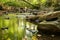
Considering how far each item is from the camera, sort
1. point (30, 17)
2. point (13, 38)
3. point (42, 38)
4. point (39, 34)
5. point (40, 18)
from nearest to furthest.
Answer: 1. point (13, 38)
2. point (42, 38)
3. point (39, 34)
4. point (40, 18)
5. point (30, 17)

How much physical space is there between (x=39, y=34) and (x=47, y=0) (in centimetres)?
1500

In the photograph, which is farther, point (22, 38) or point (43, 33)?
point (43, 33)

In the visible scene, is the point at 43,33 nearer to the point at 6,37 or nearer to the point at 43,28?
the point at 43,28

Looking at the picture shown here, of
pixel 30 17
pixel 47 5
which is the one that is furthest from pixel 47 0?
pixel 30 17

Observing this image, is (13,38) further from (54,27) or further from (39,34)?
(54,27)

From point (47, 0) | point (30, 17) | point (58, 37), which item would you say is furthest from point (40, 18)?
point (47, 0)

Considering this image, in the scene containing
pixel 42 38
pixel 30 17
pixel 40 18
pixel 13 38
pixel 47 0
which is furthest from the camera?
pixel 47 0

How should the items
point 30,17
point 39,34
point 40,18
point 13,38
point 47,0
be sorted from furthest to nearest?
1. point 47,0
2. point 30,17
3. point 40,18
4. point 39,34
5. point 13,38

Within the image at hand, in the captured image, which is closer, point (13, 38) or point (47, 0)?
point (13, 38)

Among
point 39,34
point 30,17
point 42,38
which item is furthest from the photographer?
point 30,17

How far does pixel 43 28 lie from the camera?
25.7 ft

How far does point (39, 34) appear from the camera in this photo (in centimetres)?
748

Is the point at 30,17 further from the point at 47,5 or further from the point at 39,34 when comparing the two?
the point at 47,5

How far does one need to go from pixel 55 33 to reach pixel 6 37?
7.36 ft
